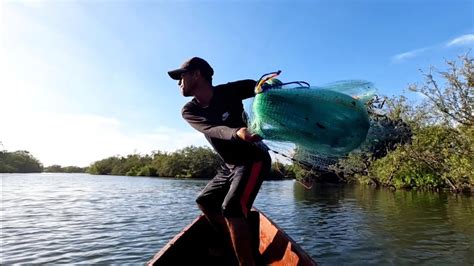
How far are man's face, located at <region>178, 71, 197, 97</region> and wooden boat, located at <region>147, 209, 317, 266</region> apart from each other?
235 cm

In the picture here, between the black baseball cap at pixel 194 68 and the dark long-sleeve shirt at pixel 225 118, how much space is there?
0.67ft

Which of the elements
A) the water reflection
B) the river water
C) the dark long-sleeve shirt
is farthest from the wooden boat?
the water reflection

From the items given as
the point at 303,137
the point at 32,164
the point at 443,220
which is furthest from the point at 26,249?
the point at 32,164

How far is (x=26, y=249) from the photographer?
987 centimetres

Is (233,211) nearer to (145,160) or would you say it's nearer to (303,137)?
(303,137)

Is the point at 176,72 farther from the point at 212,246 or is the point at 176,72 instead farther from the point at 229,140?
the point at 212,246

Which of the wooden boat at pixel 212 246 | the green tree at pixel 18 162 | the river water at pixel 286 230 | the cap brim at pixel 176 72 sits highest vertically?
the green tree at pixel 18 162

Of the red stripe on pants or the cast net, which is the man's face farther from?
the red stripe on pants

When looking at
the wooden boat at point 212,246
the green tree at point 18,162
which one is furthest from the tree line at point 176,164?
the wooden boat at point 212,246

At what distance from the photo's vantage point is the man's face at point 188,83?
12.4 ft

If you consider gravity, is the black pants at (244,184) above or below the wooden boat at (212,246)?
above

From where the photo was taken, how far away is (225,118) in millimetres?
3791

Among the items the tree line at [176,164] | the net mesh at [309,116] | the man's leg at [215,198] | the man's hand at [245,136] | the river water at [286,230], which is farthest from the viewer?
the tree line at [176,164]

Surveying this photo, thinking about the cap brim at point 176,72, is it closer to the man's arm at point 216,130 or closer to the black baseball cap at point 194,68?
the black baseball cap at point 194,68
